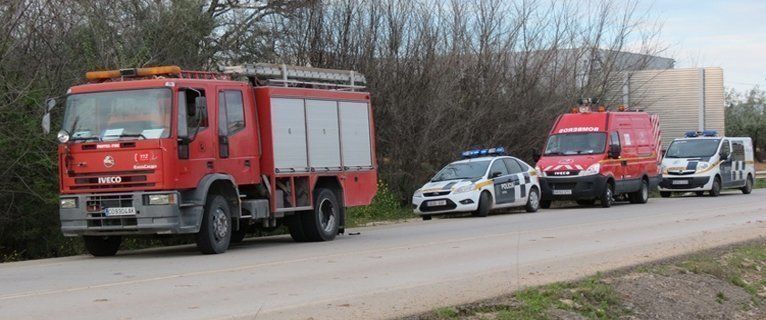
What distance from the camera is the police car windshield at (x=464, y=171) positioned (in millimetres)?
24750

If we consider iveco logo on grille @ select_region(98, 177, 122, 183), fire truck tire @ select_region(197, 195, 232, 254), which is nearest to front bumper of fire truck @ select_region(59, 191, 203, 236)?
iveco logo on grille @ select_region(98, 177, 122, 183)

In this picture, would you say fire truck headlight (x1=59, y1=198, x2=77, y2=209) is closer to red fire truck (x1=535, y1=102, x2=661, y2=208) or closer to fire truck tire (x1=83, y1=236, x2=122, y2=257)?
fire truck tire (x1=83, y1=236, x2=122, y2=257)

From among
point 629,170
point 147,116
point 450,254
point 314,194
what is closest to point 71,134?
point 147,116

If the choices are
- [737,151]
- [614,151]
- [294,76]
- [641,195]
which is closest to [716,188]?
[737,151]

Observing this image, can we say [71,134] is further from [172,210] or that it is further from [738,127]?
[738,127]

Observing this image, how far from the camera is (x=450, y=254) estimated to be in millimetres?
14109

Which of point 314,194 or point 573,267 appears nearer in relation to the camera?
point 573,267

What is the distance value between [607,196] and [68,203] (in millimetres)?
17242

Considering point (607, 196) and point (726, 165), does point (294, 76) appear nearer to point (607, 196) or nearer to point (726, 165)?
point (607, 196)

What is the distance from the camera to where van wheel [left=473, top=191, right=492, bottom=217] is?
79.3ft

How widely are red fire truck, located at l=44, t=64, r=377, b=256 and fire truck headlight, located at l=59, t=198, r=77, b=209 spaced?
0.05ft

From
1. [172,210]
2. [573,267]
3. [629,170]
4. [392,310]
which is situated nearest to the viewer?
[392,310]

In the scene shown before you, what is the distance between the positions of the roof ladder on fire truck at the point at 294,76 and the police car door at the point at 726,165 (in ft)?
62.0

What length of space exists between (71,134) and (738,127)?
234 feet
